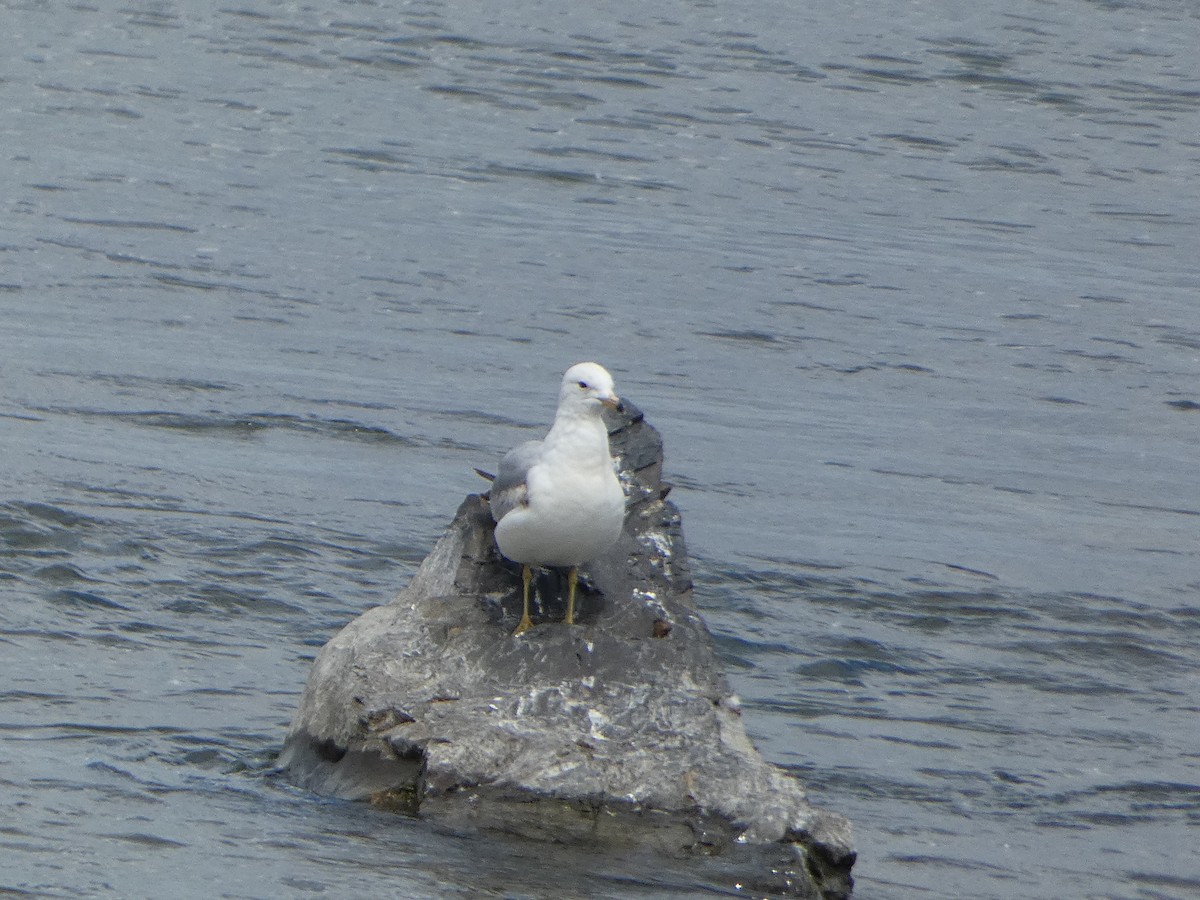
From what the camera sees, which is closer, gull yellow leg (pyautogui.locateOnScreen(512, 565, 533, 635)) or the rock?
the rock

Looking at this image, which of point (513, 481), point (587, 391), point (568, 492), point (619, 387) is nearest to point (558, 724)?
point (568, 492)

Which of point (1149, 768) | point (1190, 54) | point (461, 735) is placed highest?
point (1190, 54)

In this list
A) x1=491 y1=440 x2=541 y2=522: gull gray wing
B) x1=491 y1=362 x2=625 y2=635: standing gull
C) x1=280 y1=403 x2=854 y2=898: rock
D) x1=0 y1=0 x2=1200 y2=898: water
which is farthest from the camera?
x1=0 y1=0 x2=1200 y2=898: water

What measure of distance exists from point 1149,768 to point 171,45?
63.7 feet

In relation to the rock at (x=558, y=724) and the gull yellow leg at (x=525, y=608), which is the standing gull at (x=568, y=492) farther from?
the rock at (x=558, y=724)

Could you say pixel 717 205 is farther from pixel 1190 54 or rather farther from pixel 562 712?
pixel 562 712

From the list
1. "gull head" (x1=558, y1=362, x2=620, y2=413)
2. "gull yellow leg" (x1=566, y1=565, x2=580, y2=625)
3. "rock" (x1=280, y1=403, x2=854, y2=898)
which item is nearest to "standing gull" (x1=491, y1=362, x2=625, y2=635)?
"gull head" (x1=558, y1=362, x2=620, y2=413)

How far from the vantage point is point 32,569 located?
9.77 m

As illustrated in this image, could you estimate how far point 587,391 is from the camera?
7145mm

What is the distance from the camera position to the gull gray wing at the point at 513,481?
23.4ft

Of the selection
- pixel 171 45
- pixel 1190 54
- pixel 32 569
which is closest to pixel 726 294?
pixel 32 569

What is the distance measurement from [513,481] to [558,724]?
0.95 meters

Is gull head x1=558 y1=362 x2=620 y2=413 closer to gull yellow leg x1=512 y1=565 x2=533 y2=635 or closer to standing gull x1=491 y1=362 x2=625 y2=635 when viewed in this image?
standing gull x1=491 y1=362 x2=625 y2=635

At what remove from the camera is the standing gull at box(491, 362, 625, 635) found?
274 inches
